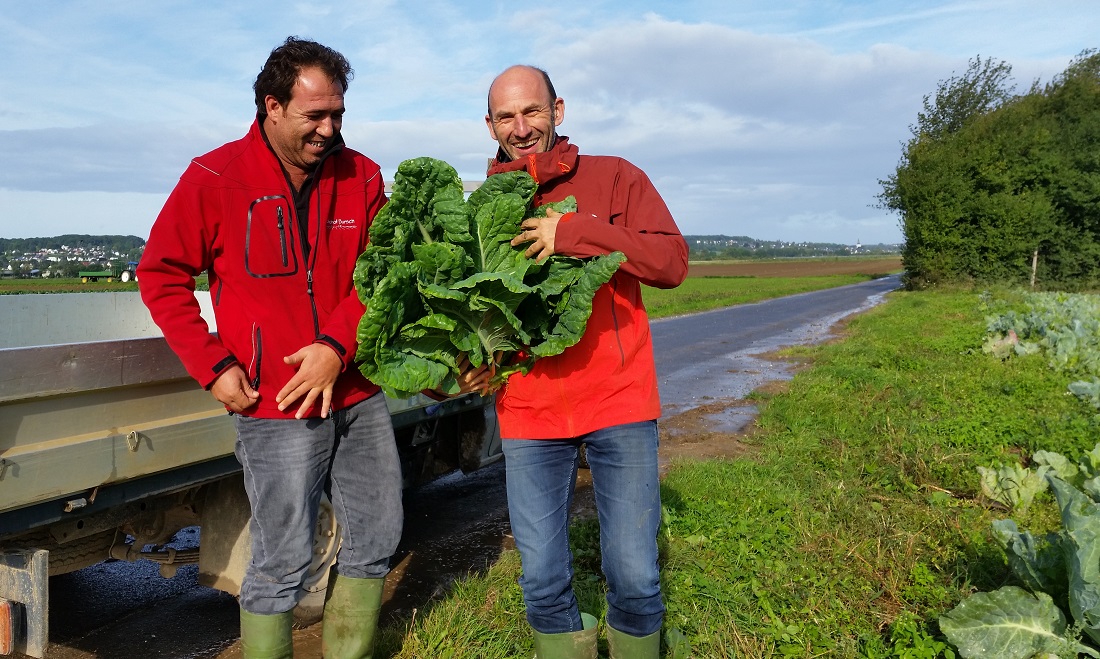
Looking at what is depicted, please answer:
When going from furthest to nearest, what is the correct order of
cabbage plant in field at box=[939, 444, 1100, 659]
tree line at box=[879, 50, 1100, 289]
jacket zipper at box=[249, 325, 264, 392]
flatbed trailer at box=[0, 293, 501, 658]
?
tree line at box=[879, 50, 1100, 289] → cabbage plant in field at box=[939, 444, 1100, 659] → jacket zipper at box=[249, 325, 264, 392] → flatbed trailer at box=[0, 293, 501, 658]

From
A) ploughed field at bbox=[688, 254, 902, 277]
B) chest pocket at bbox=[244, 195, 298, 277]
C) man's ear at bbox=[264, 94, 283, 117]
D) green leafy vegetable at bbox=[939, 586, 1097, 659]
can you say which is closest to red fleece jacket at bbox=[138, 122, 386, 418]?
chest pocket at bbox=[244, 195, 298, 277]

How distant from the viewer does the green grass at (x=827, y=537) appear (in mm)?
3521

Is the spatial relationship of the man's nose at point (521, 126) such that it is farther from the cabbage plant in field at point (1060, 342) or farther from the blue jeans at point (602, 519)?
the cabbage plant in field at point (1060, 342)

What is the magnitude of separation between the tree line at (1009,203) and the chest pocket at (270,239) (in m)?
34.4

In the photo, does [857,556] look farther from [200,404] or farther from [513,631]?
[200,404]

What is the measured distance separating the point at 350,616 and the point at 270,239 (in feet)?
4.67

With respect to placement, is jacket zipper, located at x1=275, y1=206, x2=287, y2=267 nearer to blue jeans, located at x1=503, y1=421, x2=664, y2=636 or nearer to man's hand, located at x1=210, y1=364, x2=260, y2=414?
man's hand, located at x1=210, y1=364, x2=260, y2=414

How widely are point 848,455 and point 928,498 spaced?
1.17m

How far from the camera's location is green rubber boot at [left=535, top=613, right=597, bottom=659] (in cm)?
272

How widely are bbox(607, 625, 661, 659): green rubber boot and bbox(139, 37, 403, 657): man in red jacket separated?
44.0 inches

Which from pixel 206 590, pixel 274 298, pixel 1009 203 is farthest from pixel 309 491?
pixel 1009 203

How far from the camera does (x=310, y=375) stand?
2.65 metres

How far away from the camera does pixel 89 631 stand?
3967 millimetres

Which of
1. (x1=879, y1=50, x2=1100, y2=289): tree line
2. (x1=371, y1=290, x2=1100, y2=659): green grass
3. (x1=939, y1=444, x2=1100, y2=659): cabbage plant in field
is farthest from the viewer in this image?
(x1=879, y1=50, x2=1100, y2=289): tree line
